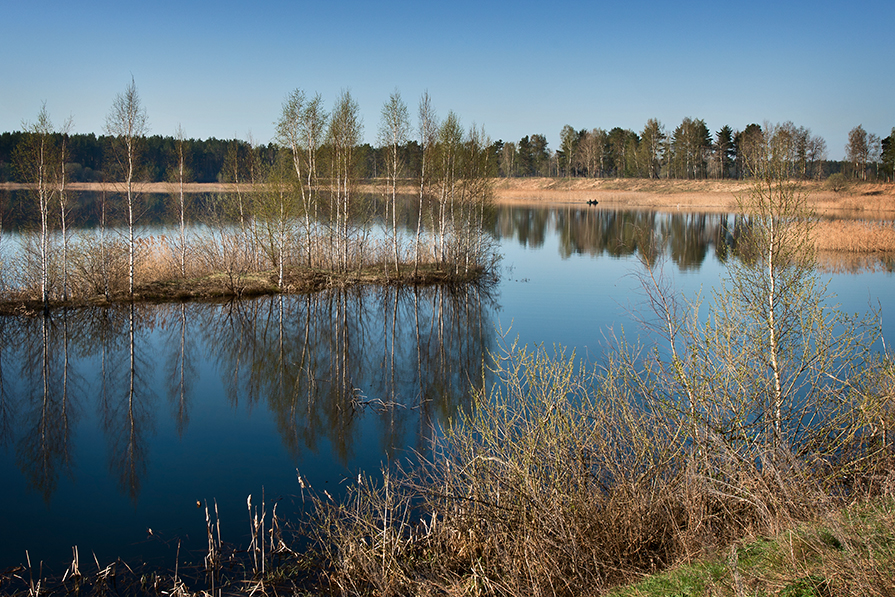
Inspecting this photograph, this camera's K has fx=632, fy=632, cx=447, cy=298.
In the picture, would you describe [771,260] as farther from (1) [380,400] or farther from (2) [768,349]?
(1) [380,400]

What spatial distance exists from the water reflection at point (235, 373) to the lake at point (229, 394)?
5 cm

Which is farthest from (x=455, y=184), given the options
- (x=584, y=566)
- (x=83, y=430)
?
(x=584, y=566)

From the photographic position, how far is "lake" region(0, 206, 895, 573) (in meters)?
8.41

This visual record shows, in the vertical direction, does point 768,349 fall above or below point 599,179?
below

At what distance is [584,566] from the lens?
5.82 meters

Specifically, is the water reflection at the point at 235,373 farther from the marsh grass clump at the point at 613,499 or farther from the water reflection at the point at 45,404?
the marsh grass clump at the point at 613,499

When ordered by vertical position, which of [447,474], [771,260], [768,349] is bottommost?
[447,474]

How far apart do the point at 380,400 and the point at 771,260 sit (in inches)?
288

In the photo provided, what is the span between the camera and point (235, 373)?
14680 millimetres

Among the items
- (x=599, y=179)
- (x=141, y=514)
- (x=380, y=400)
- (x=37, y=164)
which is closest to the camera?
(x=141, y=514)

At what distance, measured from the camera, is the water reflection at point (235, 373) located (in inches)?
425

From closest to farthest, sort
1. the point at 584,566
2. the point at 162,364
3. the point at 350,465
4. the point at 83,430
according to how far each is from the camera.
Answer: the point at 584,566
the point at 350,465
the point at 83,430
the point at 162,364

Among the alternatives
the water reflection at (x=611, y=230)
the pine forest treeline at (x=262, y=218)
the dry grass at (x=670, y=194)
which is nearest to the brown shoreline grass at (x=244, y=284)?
the pine forest treeline at (x=262, y=218)

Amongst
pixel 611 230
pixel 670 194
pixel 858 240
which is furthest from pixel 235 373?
pixel 670 194
